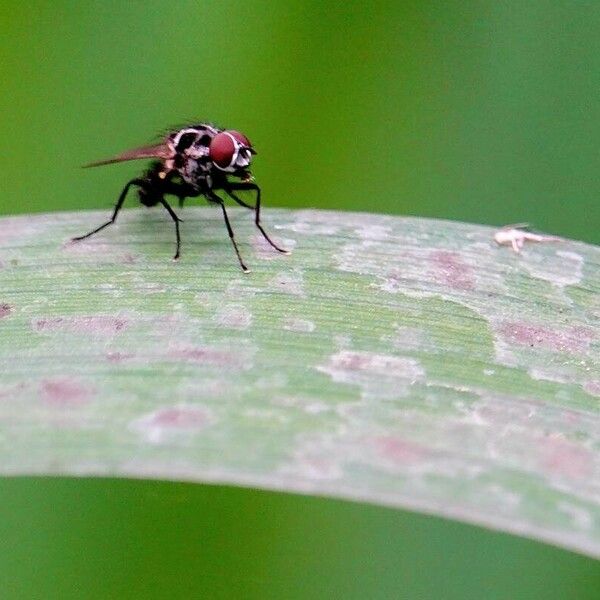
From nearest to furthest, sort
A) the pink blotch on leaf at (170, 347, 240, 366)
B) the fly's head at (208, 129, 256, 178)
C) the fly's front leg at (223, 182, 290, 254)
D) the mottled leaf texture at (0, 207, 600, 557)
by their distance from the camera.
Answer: the mottled leaf texture at (0, 207, 600, 557)
the pink blotch on leaf at (170, 347, 240, 366)
the fly's front leg at (223, 182, 290, 254)
the fly's head at (208, 129, 256, 178)

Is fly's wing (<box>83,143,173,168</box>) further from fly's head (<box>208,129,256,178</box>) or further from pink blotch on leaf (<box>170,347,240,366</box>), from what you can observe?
pink blotch on leaf (<box>170,347,240,366</box>)

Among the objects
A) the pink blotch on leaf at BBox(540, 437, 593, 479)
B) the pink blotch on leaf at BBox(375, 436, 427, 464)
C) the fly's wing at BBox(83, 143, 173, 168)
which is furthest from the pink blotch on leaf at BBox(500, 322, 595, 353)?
the fly's wing at BBox(83, 143, 173, 168)

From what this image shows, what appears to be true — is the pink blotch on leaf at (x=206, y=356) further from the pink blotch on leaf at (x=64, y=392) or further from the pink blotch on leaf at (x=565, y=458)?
the pink blotch on leaf at (x=565, y=458)

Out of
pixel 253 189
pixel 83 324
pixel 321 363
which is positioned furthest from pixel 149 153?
pixel 321 363

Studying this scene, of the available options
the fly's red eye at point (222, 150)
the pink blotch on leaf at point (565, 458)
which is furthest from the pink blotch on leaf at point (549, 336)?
the fly's red eye at point (222, 150)

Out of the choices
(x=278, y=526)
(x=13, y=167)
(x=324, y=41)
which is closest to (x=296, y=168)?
(x=324, y=41)

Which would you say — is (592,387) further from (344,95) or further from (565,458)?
(344,95)

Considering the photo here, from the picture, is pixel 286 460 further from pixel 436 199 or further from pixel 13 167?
pixel 13 167

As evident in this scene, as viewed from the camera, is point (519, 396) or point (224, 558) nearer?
point (519, 396)
